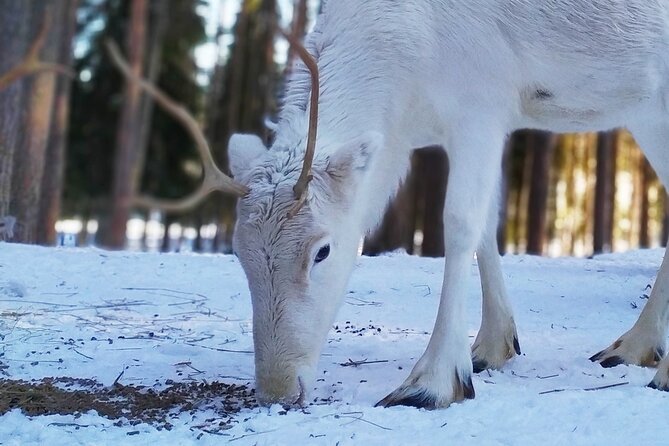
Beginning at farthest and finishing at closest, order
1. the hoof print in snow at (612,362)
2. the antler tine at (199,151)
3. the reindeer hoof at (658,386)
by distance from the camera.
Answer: the hoof print in snow at (612,362)
the reindeer hoof at (658,386)
the antler tine at (199,151)

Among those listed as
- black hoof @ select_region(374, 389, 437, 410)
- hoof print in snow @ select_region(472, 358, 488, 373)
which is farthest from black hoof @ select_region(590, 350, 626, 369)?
black hoof @ select_region(374, 389, 437, 410)

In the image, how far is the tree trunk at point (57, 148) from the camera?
1430 centimetres

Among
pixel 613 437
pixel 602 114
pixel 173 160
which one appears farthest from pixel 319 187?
pixel 173 160

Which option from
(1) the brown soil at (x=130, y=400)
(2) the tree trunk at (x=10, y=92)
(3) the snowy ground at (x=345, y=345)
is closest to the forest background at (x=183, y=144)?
(2) the tree trunk at (x=10, y=92)

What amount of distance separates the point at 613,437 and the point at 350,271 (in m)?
1.53

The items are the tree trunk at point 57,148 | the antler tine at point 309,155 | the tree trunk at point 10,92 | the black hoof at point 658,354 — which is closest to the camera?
the antler tine at point 309,155

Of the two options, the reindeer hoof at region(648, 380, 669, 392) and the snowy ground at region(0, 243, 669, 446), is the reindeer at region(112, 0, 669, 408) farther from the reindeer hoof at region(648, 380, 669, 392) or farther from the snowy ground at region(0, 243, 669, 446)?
the snowy ground at region(0, 243, 669, 446)

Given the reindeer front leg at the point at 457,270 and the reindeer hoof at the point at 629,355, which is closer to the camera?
the reindeer front leg at the point at 457,270

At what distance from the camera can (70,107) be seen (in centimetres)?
2684

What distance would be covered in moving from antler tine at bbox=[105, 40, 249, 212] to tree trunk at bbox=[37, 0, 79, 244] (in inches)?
367

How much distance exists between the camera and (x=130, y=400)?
15.6 feet

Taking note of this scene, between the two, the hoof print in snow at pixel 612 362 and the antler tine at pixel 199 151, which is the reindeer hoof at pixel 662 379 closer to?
the hoof print in snow at pixel 612 362

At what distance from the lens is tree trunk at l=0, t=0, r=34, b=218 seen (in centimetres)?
991

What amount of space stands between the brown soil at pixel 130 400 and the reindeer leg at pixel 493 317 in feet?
5.22
